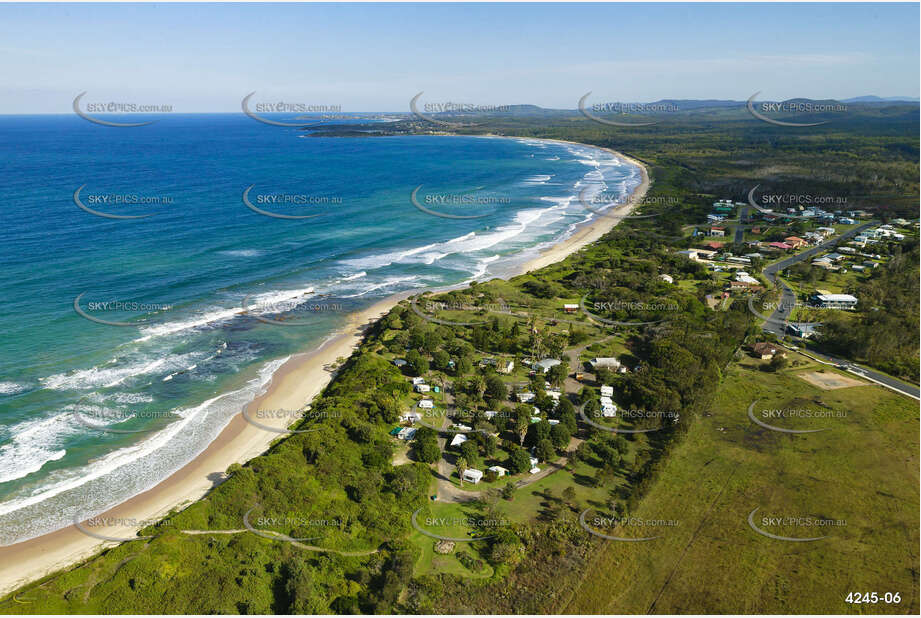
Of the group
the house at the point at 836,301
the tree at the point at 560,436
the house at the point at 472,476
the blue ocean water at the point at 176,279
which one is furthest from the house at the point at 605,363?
the house at the point at 836,301

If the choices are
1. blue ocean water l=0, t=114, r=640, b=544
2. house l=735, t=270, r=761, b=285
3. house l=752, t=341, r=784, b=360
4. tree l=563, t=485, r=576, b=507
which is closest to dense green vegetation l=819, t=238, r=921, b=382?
house l=752, t=341, r=784, b=360

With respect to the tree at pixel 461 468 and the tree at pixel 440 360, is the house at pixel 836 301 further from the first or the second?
the tree at pixel 461 468

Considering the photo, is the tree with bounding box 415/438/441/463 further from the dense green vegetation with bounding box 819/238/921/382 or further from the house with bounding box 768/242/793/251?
the house with bounding box 768/242/793/251

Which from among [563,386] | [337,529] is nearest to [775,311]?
[563,386]

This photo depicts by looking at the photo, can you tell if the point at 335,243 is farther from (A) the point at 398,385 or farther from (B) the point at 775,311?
(B) the point at 775,311

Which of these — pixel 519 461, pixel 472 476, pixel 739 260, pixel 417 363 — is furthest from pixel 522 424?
pixel 739 260

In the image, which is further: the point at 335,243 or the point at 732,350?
the point at 335,243
